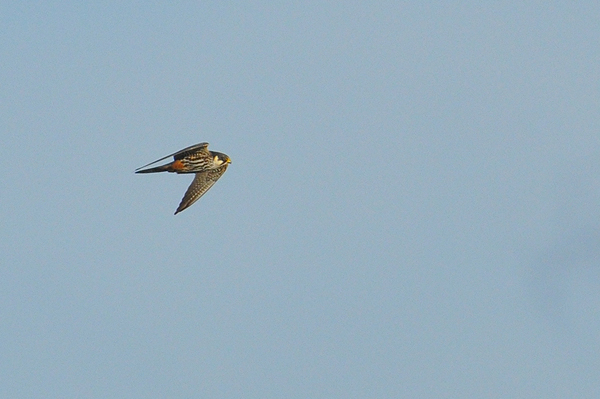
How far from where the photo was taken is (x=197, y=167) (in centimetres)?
5447

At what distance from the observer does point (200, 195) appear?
5609 centimetres

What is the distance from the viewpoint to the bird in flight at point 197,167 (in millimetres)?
53188

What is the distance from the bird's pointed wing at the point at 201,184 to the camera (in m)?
55.8

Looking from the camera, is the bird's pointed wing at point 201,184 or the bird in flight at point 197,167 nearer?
the bird in flight at point 197,167

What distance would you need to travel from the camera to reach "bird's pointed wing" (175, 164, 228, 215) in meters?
55.8

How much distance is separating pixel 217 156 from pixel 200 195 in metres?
2.36

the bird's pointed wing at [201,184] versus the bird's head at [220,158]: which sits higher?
the bird's head at [220,158]

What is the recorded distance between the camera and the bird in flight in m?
53.2

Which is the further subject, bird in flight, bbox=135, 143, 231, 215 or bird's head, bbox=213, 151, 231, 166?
bird's head, bbox=213, 151, 231, 166

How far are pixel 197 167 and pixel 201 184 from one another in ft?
6.75

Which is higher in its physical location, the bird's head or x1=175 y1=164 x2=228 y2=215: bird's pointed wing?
the bird's head

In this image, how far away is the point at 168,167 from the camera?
5309 centimetres

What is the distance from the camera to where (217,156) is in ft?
182

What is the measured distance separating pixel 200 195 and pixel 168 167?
3559 mm
